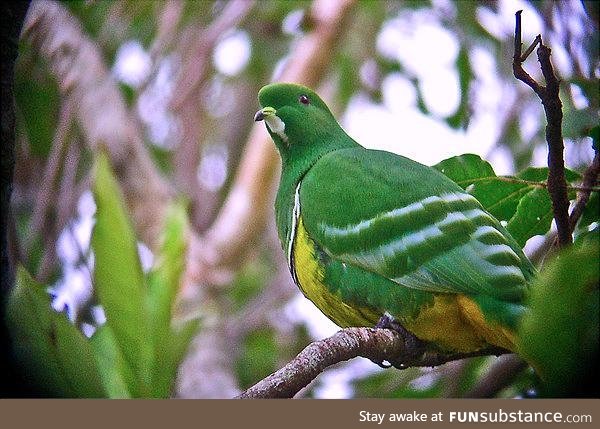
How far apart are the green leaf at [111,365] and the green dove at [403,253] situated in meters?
0.27

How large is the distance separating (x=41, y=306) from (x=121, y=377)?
28cm

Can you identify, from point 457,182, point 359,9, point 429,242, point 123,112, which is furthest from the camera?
point 359,9

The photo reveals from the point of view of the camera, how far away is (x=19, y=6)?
2.75 ft

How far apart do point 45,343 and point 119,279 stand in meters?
0.28

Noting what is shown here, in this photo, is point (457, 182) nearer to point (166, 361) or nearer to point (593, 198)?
point (593, 198)

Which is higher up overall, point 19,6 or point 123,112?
point 19,6

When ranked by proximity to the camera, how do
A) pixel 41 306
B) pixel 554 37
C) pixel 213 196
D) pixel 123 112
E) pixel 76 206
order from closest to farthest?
1. pixel 41 306
2. pixel 554 37
3. pixel 76 206
4. pixel 123 112
5. pixel 213 196

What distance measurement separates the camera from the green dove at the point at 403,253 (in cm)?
111

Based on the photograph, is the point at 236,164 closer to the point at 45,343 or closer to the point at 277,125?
the point at 277,125

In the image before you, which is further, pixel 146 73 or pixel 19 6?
pixel 146 73

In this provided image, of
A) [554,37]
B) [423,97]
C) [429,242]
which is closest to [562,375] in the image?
[429,242]

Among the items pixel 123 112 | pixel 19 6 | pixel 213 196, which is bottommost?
pixel 213 196

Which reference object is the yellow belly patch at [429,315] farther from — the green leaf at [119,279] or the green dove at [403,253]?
the green leaf at [119,279]

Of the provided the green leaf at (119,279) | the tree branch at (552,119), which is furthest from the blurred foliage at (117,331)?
the tree branch at (552,119)
